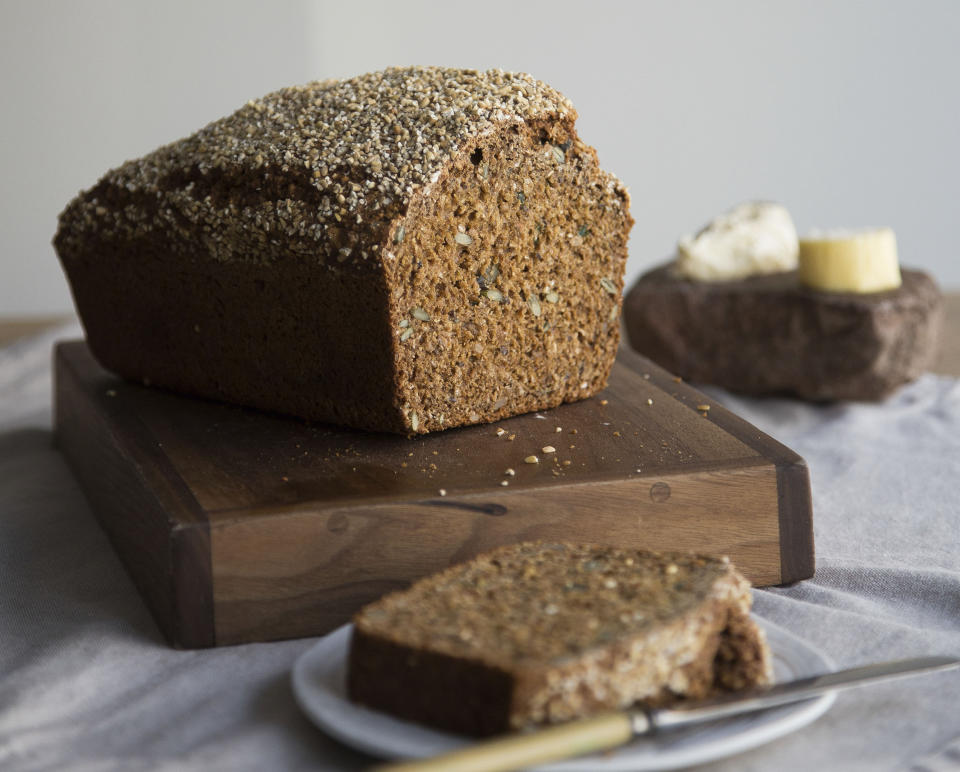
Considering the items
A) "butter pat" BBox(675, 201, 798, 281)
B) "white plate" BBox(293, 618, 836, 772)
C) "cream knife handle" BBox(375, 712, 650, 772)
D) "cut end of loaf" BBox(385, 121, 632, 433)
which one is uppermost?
"cut end of loaf" BBox(385, 121, 632, 433)

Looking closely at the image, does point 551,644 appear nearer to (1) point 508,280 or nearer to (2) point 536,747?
(2) point 536,747

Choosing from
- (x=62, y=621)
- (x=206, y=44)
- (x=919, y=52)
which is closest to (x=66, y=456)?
(x=62, y=621)

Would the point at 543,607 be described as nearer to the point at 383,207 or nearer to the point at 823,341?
the point at 383,207

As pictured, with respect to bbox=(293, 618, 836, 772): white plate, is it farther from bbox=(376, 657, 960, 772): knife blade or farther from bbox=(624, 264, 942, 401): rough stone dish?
bbox=(624, 264, 942, 401): rough stone dish

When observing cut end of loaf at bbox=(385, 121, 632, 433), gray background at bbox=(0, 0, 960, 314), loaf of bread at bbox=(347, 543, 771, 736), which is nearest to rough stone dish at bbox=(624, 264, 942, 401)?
cut end of loaf at bbox=(385, 121, 632, 433)

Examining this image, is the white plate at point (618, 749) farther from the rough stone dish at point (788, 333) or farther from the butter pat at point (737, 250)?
the butter pat at point (737, 250)

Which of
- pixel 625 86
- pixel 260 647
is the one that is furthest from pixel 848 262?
pixel 625 86

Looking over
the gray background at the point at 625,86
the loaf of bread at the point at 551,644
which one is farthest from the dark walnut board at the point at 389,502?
the gray background at the point at 625,86
